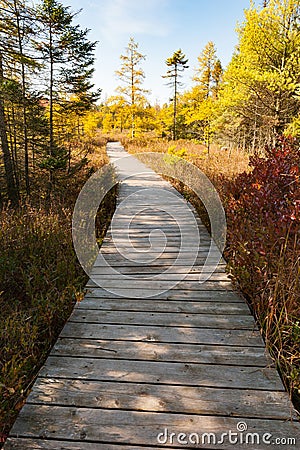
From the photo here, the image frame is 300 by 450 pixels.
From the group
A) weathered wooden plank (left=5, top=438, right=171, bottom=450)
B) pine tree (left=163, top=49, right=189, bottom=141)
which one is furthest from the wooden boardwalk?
pine tree (left=163, top=49, right=189, bottom=141)

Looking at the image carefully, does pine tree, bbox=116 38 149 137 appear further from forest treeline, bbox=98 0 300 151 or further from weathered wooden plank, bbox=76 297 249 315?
weathered wooden plank, bbox=76 297 249 315

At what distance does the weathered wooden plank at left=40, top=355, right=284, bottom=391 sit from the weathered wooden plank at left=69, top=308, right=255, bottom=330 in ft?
1.54

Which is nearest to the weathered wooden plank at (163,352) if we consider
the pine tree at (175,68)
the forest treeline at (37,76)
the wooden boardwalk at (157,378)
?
the wooden boardwalk at (157,378)

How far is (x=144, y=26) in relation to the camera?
754 centimetres

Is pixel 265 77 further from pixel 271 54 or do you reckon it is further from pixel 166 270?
pixel 166 270

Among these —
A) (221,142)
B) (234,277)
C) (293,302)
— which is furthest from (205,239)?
(221,142)

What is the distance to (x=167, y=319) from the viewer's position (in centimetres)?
255

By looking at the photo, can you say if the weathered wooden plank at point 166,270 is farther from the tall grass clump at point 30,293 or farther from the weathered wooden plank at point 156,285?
the tall grass clump at point 30,293

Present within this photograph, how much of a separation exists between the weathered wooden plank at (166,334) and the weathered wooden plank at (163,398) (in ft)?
1.53

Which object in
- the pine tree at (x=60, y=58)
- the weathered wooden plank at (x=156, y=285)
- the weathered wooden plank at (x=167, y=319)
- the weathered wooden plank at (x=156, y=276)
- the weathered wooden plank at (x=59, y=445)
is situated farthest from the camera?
the pine tree at (x=60, y=58)

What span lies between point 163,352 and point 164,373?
0.21 meters

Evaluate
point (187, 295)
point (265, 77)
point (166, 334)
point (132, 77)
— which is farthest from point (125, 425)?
point (132, 77)

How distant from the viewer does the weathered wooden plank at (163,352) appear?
6.77 feet

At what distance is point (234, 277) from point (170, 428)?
185cm
